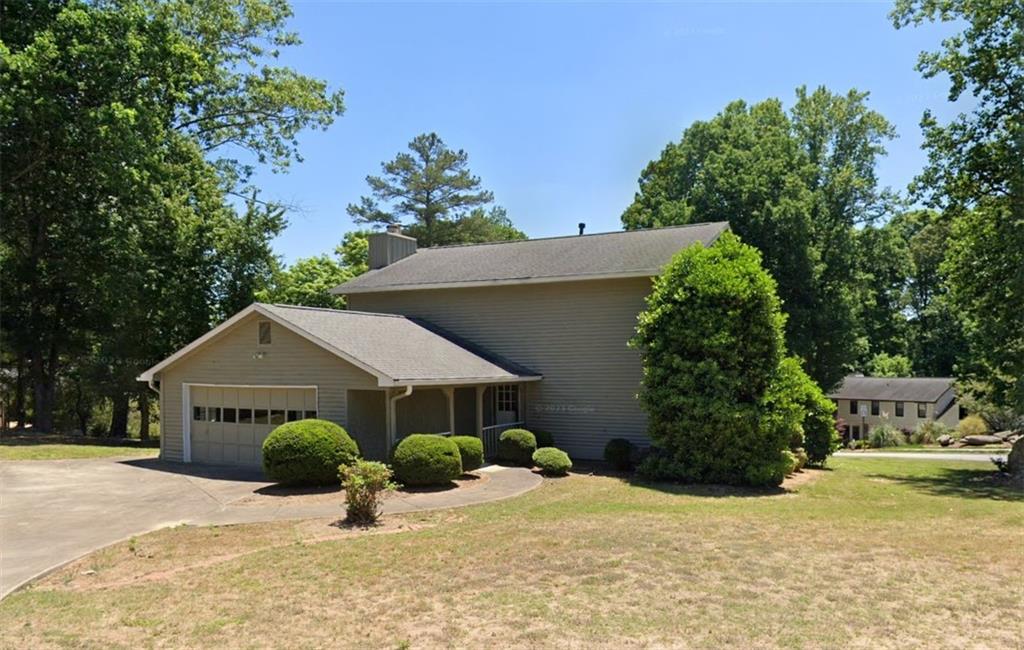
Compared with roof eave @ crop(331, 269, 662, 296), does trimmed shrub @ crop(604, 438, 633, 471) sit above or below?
below

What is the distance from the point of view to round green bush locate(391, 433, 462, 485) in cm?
1462

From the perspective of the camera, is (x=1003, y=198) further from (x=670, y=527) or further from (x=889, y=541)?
(x=670, y=527)

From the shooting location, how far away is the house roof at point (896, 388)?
49.8 meters

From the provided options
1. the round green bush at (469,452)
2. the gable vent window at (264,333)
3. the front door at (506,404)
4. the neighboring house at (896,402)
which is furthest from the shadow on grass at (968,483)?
the neighboring house at (896,402)

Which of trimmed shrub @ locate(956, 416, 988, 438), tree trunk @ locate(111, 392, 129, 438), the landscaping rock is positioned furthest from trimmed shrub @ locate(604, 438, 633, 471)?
trimmed shrub @ locate(956, 416, 988, 438)

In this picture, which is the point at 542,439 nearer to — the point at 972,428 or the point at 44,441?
the point at 44,441

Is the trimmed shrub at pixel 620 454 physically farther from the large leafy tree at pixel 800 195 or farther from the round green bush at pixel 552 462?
the large leafy tree at pixel 800 195

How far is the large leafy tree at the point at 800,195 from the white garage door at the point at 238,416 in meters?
19.0

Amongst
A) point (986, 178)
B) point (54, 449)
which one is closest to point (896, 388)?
point (986, 178)

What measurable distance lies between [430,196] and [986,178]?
117ft

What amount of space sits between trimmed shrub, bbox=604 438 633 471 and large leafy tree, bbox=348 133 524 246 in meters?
32.3

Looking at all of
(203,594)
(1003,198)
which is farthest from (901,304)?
(203,594)

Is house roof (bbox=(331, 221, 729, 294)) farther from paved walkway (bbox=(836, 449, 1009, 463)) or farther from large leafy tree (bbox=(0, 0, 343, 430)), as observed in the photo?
paved walkway (bbox=(836, 449, 1009, 463))

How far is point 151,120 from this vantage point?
21812 millimetres
